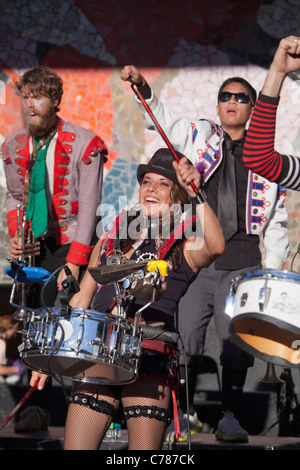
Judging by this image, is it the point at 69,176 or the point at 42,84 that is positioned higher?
the point at 42,84

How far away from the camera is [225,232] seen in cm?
494

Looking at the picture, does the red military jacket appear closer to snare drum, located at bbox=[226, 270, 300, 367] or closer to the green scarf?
the green scarf

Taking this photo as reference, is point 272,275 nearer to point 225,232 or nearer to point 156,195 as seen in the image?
point 156,195

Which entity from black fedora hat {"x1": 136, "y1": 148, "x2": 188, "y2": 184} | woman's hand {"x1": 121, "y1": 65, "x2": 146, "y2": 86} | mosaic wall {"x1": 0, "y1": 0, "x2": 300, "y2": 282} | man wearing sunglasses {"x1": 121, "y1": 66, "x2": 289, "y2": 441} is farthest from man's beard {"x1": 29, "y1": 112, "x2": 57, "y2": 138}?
mosaic wall {"x1": 0, "y1": 0, "x2": 300, "y2": 282}

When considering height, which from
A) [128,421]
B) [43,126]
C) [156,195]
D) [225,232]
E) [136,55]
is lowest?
[128,421]

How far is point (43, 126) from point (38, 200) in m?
0.46

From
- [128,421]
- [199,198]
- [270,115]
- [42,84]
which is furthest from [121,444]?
[42,84]

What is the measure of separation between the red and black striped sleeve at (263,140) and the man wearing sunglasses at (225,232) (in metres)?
1.08

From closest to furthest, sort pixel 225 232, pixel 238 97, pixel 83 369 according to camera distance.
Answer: pixel 83 369, pixel 225 232, pixel 238 97

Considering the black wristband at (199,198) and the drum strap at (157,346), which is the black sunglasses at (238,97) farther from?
the drum strap at (157,346)

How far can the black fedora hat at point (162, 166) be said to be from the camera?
4.06m

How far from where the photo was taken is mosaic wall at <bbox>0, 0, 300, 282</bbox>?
6625 millimetres

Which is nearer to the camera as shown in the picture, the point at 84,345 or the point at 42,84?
the point at 84,345
